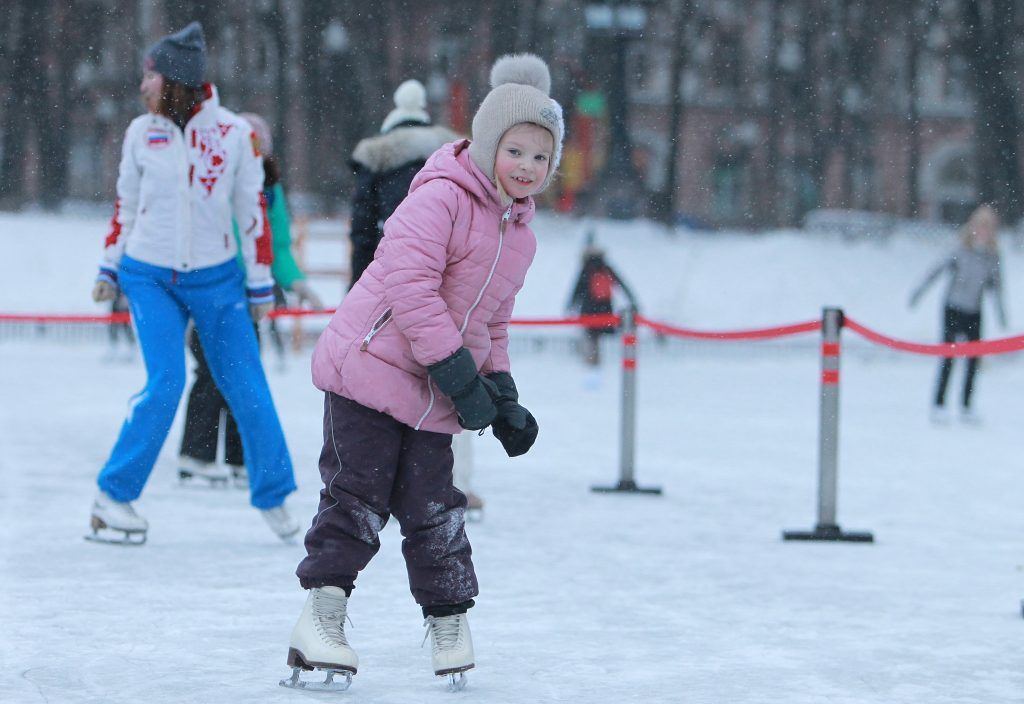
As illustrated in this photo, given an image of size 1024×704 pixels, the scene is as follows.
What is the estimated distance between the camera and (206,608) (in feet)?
17.2

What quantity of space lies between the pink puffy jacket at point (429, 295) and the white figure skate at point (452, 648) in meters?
0.48

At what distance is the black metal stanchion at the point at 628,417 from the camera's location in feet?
28.2

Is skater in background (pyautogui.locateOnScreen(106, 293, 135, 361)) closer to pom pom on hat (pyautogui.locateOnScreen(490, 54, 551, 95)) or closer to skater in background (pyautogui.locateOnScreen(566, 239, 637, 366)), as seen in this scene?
skater in background (pyautogui.locateOnScreen(566, 239, 637, 366))

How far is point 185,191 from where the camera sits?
236 inches

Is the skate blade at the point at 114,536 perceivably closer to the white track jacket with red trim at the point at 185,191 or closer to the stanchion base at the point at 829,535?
the white track jacket with red trim at the point at 185,191

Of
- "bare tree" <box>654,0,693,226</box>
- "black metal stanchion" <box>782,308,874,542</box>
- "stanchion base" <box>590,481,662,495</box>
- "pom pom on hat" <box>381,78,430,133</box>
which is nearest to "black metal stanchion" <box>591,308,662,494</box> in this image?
"stanchion base" <box>590,481,662,495</box>

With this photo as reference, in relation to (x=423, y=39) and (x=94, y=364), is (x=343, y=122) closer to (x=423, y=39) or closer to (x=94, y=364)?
(x=423, y=39)

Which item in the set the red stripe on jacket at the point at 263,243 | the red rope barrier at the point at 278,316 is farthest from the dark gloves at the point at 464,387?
the red rope barrier at the point at 278,316

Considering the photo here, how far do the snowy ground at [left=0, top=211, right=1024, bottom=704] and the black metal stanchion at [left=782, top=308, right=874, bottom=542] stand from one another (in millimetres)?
142

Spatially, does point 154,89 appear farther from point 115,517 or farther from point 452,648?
point 452,648

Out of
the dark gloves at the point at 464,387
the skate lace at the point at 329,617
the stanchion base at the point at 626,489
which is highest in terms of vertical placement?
the dark gloves at the point at 464,387

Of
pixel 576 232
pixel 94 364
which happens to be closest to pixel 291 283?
pixel 94 364

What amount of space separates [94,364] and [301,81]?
1963cm

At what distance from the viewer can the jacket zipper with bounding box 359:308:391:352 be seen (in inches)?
164
